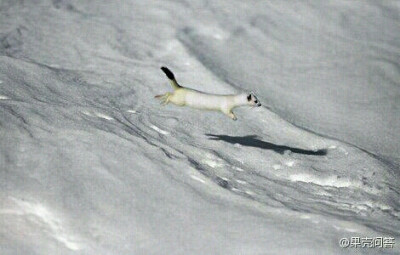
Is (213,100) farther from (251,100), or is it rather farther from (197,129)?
(197,129)

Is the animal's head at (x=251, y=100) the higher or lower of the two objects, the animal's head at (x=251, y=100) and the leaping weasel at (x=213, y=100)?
the higher

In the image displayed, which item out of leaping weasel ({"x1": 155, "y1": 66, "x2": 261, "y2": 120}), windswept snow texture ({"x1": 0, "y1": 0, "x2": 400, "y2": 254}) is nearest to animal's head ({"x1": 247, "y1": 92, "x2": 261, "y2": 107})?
leaping weasel ({"x1": 155, "y1": 66, "x2": 261, "y2": 120})

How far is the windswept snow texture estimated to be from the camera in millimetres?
2152

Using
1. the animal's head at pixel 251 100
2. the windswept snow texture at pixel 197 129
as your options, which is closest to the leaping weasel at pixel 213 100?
the animal's head at pixel 251 100

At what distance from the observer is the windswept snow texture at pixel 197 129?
2152 mm

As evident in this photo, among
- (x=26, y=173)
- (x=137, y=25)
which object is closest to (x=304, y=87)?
(x=137, y=25)

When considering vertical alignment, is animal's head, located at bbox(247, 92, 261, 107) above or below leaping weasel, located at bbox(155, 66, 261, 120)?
above

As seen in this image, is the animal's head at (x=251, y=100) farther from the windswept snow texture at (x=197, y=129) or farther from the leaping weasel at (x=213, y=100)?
the windswept snow texture at (x=197, y=129)

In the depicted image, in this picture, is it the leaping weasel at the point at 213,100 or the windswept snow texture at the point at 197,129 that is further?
the leaping weasel at the point at 213,100

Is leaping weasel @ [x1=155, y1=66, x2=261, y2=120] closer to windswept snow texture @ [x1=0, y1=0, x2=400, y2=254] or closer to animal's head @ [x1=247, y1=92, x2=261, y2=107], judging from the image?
animal's head @ [x1=247, y1=92, x2=261, y2=107]

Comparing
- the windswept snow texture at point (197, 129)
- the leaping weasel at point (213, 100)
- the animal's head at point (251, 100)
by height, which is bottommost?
the windswept snow texture at point (197, 129)

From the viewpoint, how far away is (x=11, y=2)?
530 cm

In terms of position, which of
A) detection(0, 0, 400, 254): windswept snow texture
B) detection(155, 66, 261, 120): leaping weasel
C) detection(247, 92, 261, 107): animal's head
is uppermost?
detection(247, 92, 261, 107): animal's head

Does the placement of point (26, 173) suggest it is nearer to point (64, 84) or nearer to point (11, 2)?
point (64, 84)
